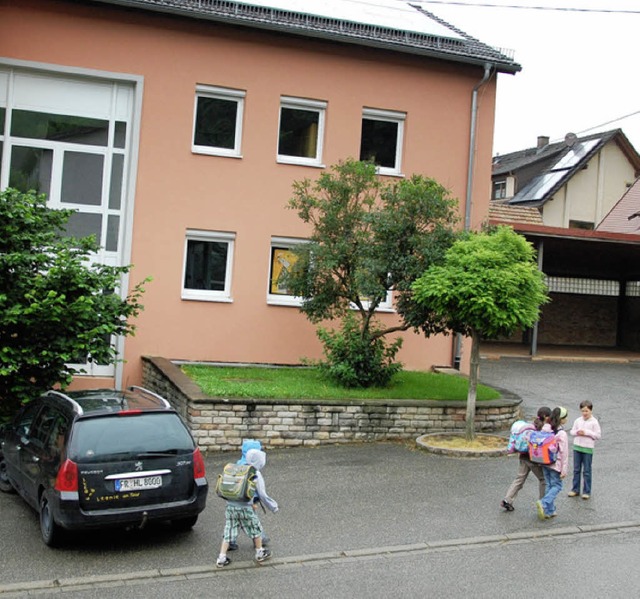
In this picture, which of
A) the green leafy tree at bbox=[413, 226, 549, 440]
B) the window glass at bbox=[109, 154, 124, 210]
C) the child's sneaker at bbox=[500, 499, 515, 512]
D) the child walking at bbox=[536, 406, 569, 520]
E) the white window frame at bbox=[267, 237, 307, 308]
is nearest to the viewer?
the child walking at bbox=[536, 406, 569, 520]

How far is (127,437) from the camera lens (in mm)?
8719

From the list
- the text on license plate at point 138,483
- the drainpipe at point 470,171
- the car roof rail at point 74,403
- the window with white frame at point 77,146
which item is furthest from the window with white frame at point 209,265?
the text on license plate at point 138,483

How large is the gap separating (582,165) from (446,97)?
24187 mm

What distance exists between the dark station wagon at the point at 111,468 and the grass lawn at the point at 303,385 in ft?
14.7

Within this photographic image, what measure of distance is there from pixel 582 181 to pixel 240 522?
37.4 meters

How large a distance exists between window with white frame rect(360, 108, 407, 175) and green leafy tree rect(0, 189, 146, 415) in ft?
26.4

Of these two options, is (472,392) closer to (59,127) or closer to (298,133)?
(298,133)

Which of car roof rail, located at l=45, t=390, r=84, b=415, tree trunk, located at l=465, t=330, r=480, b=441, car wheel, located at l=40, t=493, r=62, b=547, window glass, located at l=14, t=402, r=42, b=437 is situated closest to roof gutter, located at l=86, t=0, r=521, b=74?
tree trunk, located at l=465, t=330, r=480, b=441

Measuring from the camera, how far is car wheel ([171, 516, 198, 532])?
9.17 metres

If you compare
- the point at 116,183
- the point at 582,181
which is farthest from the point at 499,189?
the point at 116,183

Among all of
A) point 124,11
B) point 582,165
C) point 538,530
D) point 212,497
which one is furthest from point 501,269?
point 582,165

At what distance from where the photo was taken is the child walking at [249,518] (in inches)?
318

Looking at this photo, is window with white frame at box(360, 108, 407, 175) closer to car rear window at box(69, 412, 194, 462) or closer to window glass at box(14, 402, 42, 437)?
window glass at box(14, 402, 42, 437)

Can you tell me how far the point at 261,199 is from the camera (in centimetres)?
1805
